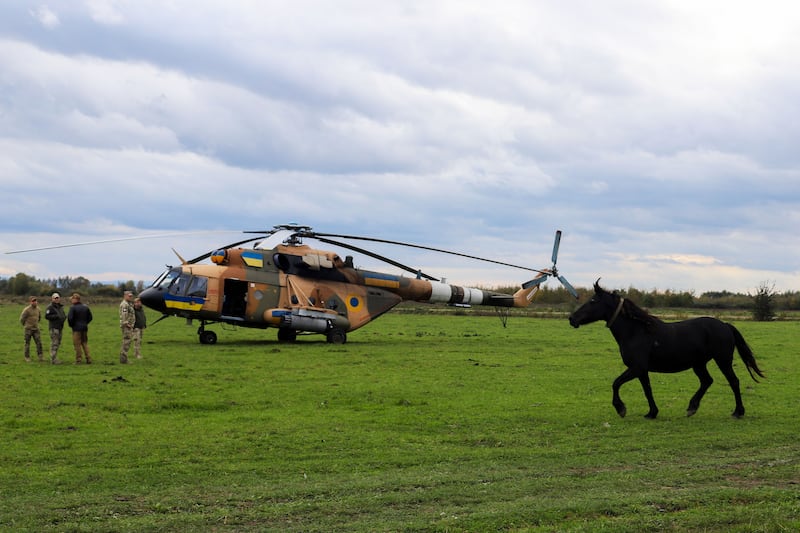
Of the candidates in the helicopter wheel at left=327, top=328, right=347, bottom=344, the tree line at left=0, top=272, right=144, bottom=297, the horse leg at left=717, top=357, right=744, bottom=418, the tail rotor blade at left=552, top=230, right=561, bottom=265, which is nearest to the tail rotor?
the tail rotor blade at left=552, top=230, right=561, bottom=265

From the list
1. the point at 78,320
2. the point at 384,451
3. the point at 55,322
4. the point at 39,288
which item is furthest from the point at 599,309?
the point at 39,288

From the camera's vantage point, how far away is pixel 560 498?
840cm

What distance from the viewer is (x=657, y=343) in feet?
45.7

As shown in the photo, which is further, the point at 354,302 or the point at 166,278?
the point at 354,302

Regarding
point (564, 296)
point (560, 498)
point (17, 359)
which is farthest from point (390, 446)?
point (564, 296)

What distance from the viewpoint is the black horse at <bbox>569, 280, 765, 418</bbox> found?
13883mm

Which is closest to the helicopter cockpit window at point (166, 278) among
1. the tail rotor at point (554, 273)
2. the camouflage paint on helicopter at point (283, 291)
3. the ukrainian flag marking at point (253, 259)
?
the camouflage paint on helicopter at point (283, 291)

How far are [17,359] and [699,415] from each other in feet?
60.8

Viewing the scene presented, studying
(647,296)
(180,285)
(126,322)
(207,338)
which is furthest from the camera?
(647,296)

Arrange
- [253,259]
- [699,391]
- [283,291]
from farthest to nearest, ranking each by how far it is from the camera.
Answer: [283,291]
[253,259]
[699,391]

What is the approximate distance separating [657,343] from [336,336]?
18.1 metres

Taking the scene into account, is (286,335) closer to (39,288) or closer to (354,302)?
(354,302)

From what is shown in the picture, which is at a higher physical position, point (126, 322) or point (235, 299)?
point (235, 299)

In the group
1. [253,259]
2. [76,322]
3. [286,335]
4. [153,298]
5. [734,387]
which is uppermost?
[253,259]
